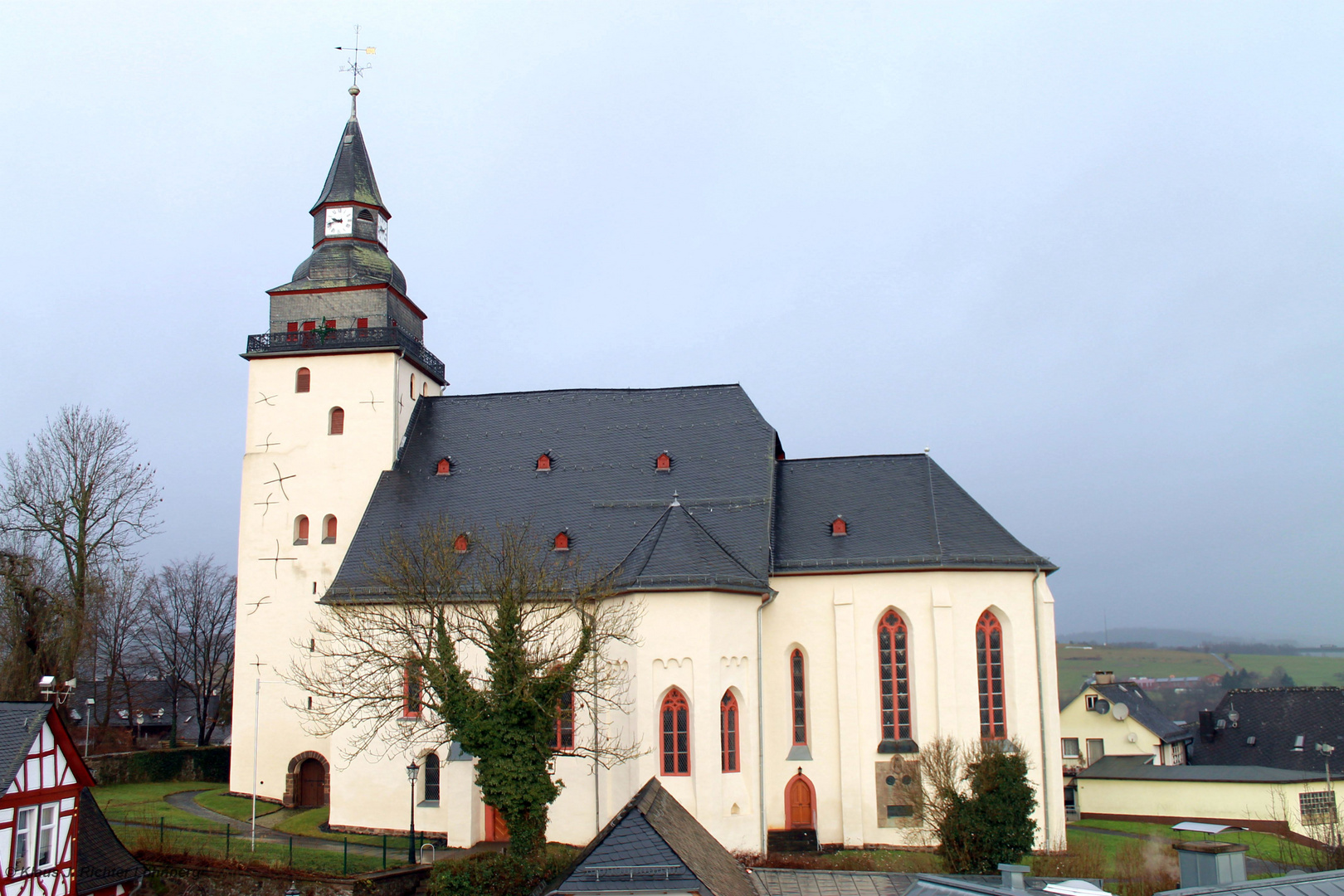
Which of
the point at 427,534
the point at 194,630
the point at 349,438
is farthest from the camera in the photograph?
the point at 194,630

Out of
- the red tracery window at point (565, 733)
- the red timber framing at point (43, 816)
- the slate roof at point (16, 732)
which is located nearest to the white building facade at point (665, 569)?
the red tracery window at point (565, 733)

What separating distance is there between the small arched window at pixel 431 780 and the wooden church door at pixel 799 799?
386 inches

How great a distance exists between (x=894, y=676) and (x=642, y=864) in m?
16.4

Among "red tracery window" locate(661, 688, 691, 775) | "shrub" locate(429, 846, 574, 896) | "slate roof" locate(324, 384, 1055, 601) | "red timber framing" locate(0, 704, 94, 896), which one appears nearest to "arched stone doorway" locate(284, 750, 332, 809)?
"slate roof" locate(324, 384, 1055, 601)

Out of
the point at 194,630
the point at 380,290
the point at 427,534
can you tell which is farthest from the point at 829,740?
the point at 194,630

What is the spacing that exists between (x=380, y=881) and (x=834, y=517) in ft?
52.9

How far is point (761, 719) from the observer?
1109 inches

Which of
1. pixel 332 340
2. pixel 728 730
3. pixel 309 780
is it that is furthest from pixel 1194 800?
pixel 332 340

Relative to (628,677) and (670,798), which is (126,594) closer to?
(628,677)

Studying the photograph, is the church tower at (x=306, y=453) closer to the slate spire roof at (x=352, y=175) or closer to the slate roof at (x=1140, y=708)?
the slate spire roof at (x=352, y=175)

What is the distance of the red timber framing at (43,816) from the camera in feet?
66.8

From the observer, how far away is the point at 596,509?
3173 cm

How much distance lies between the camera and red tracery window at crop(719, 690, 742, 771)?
88.9 feet

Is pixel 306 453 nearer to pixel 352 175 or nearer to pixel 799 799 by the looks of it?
pixel 352 175
